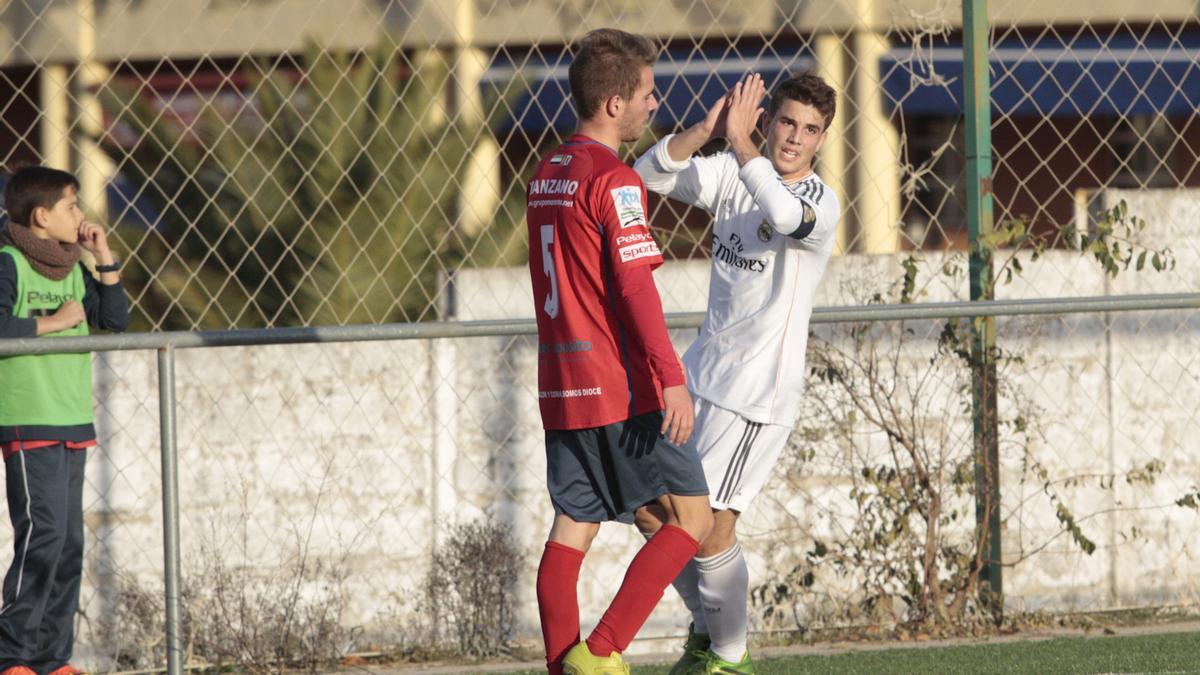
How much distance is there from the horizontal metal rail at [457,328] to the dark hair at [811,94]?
3.22 ft

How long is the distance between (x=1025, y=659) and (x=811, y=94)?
2185 mm

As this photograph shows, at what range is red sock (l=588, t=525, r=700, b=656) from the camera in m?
4.14

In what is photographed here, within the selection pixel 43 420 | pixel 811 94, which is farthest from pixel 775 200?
pixel 43 420

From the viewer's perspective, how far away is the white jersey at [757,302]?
15.2 feet

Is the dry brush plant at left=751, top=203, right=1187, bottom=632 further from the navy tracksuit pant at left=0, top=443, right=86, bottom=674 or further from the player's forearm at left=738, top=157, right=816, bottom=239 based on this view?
the navy tracksuit pant at left=0, top=443, right=86, bottom=674

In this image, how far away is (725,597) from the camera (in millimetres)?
4605

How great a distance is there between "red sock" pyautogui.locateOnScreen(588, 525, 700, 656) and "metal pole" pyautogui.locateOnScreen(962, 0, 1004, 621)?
231 cm

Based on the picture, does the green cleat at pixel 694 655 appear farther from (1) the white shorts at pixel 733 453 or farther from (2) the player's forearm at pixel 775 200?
(2) the player's forearm at pixel 775 200

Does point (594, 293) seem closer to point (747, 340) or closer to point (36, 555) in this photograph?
point (747, 340)

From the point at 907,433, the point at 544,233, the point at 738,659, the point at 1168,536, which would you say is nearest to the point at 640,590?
the point at 738,659

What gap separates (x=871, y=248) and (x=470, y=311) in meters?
1.85

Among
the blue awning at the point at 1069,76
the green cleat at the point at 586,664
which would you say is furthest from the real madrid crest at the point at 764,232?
the blue awning at the point at 1069,76

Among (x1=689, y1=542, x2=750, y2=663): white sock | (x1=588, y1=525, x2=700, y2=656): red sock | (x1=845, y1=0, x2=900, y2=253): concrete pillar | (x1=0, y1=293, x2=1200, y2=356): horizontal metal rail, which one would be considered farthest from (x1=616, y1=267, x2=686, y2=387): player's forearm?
(x1=845, y1=0, x2=900, y2=253): concrete pillar

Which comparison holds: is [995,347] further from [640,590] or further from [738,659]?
[640,590]
